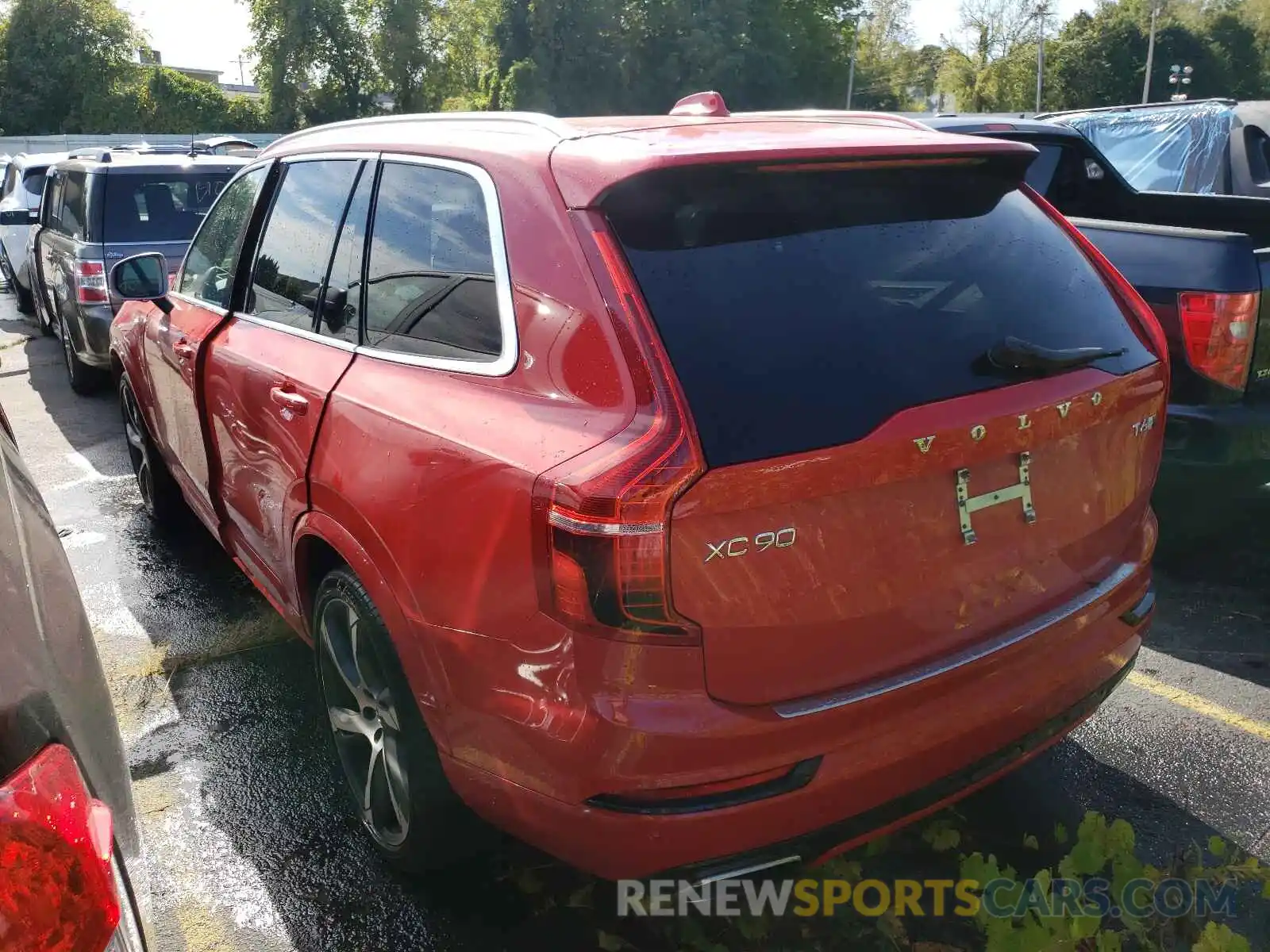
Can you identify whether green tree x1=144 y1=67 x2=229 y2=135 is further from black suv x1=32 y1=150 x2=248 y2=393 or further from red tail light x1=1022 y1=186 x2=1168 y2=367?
red tail light x1=1022 y1=186 x2=1168 y2=367

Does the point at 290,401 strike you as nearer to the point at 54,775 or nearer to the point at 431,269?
the point at 431,269

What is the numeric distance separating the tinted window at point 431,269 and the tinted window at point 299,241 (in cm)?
30

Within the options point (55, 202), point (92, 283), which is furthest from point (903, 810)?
point (55, 202)

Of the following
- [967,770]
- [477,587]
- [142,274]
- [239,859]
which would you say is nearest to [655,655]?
[477,587]

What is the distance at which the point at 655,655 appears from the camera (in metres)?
1.92

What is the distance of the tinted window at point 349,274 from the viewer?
2.86 metres

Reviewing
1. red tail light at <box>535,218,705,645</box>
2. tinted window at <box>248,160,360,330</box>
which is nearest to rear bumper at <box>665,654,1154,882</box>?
red tail light at <box>535,218,705,645</box>

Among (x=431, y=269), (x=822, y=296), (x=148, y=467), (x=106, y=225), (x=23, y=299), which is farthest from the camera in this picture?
(x=23, y=299)

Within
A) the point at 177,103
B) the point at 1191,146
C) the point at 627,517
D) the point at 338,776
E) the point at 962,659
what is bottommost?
the point at 338,776

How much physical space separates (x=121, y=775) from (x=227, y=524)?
2.44 meters

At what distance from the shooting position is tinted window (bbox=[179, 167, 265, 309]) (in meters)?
3.77

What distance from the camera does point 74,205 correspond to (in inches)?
332

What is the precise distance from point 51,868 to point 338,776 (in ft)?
7.54

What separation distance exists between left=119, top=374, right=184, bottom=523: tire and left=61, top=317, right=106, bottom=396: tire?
3176 millimetres
